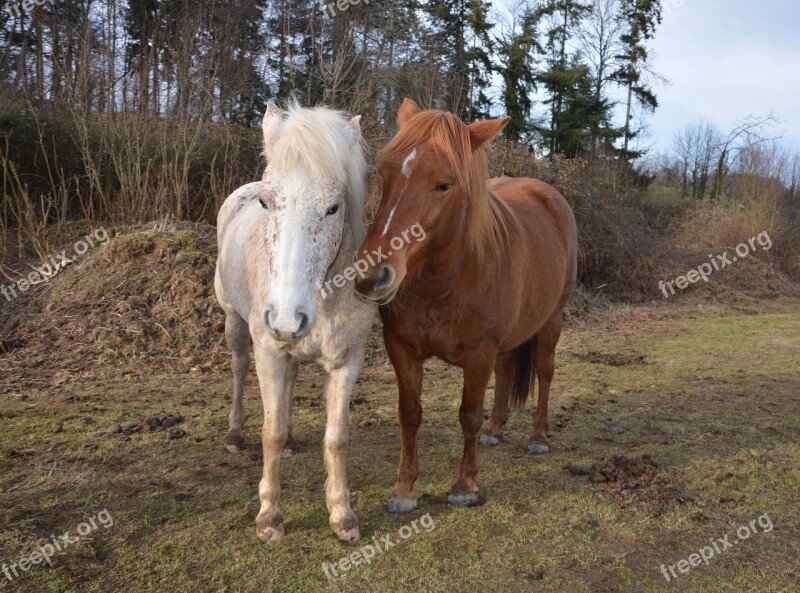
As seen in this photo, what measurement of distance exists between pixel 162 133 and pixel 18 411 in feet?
18.3

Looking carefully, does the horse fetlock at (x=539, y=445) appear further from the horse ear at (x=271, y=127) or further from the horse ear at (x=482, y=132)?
the horse ear at (x=271, y=127)

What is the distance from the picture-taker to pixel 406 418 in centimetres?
318

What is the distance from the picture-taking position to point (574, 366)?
6508 mm

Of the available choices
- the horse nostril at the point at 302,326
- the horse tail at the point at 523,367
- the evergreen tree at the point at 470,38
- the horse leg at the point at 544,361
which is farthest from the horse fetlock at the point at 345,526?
the evergreen tree at the point at 470,38

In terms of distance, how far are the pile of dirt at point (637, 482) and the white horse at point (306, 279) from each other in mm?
1628

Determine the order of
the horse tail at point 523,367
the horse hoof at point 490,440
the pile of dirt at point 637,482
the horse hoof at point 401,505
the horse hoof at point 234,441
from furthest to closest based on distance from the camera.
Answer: the horse tail at point 523,367 < the horse hoof at point 490,440 < the horse hoof at point 234,441 < the pile of dirt at point 637,482 < the horse hoof at point 401,505

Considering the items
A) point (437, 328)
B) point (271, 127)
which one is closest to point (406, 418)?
point (437, 328)

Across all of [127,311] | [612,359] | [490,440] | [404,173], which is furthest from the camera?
[612,359]

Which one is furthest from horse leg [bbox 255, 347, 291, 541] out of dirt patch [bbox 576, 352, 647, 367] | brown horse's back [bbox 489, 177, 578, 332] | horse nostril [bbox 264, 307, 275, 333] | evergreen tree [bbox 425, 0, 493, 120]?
evergreen tree [bbox 425, 0, 493, 120]

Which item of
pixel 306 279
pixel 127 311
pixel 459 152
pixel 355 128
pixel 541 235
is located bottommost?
pixel 127 311

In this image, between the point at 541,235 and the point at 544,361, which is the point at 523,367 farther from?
the point at 541,235

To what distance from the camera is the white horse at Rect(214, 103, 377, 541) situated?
2.28 metres

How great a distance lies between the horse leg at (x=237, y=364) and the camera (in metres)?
3.86

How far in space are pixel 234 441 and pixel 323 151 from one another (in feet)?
7.66
